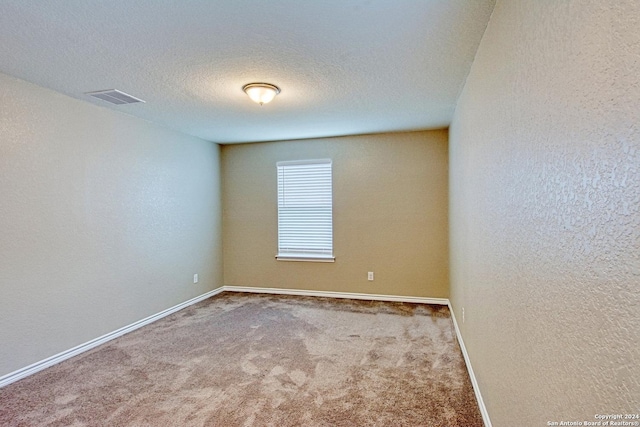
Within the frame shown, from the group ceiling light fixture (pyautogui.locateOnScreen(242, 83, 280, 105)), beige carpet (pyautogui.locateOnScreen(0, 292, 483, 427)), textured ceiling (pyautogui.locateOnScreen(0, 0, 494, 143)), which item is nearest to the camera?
textured ceiling (pyautogui.locateOnScreen(0, 0, 494, 143))

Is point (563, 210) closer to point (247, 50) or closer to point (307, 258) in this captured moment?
point (247, 50)

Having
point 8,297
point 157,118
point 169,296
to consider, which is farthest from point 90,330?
point 157,118

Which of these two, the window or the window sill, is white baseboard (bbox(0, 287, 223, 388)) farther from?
the window

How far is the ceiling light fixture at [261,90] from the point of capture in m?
2.91

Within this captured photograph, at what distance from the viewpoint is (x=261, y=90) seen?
2938 millimetres

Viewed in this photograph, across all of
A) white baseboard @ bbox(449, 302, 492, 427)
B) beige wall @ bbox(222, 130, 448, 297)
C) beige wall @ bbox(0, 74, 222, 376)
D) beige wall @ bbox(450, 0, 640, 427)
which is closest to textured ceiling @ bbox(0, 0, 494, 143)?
beige wall @ bbox(0, 74, 222, 376)

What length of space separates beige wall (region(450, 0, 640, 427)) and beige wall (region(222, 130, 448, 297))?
2903mm

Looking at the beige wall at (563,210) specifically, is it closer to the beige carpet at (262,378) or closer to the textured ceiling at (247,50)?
the textured ceiling at (247,50)

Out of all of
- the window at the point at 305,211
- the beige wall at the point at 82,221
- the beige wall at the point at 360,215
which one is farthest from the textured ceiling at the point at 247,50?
the window at the point at 305,211

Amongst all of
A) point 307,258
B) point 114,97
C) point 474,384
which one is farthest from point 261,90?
point 307,258

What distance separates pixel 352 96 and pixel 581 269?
8.96 feet

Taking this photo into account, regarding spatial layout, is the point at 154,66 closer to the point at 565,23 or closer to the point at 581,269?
the point at 565,23

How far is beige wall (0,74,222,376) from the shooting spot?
9.18 feet

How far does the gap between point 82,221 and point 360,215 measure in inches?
134
